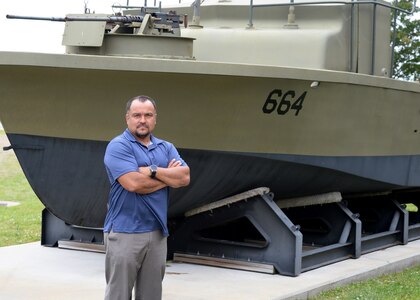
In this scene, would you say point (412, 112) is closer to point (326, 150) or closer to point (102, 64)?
point (326, 150)

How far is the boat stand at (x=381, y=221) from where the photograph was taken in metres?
8.48

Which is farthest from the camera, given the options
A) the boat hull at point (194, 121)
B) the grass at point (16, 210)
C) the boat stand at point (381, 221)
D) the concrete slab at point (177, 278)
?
the grass at point (16, 210)

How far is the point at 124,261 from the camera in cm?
438

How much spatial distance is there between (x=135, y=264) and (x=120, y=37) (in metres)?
2.60

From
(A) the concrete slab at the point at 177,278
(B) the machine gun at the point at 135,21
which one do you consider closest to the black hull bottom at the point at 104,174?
(A) the concrete slab at the point at 177,278

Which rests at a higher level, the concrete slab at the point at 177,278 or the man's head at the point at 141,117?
the man's head at the point at 141,117

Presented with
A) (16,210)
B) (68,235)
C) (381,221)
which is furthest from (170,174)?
(16,210)

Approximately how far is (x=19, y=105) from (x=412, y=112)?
12.6 feet

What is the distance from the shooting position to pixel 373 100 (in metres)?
7.56

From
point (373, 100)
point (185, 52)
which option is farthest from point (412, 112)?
point (185, 52)

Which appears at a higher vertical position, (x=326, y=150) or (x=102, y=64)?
(x=102, y=64)

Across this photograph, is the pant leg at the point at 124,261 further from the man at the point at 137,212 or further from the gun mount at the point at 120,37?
the gun mount at the point at 120,37

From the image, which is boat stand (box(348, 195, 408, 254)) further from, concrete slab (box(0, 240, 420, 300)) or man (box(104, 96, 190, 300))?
man (box(104, 96, 190, 300))

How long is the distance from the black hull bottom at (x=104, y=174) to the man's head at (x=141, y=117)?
195 cm
